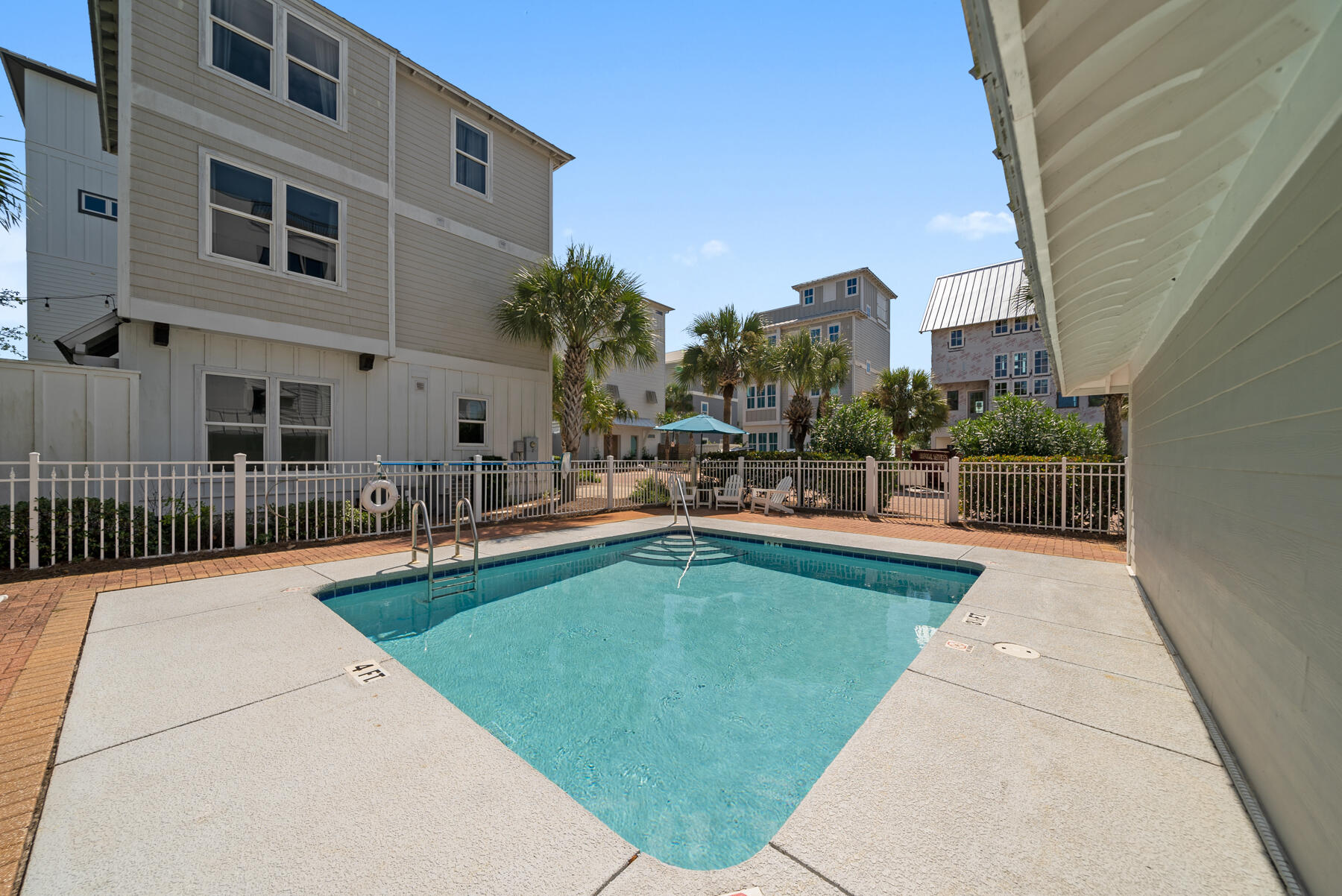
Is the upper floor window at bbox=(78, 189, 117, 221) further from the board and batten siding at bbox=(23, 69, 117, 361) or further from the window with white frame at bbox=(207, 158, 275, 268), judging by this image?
the window with white frame at bbox=(207, 158, 275, 268)

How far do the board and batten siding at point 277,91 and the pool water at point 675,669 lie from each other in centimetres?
843

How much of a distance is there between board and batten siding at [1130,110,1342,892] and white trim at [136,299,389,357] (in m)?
11.3

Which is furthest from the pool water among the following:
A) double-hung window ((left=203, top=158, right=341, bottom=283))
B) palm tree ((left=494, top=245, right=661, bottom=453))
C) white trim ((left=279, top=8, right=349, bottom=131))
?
white trim ((left=279, top=8, right=349, bottom=131))

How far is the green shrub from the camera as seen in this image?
35.3ft

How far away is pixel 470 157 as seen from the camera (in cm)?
1171

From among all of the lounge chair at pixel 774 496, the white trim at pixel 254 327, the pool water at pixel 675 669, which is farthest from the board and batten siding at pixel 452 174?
the pool water at pixel 675 669

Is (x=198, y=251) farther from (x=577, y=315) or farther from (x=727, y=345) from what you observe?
(x=727, y=345)

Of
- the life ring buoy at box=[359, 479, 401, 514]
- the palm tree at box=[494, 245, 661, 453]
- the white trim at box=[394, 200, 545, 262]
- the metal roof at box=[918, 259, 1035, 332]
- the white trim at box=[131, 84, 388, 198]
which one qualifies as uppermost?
the metal roof at box=[918, 259, 1035, 332]

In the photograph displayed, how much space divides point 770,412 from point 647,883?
1157 inches

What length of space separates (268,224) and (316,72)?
120 inches

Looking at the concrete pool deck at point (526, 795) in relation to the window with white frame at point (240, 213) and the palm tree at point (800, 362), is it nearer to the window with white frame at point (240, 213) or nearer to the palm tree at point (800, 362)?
the window with white frame at point (240, 213)

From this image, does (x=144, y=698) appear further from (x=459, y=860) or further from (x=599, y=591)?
(x=599, y=591)

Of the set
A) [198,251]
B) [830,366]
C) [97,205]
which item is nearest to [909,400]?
[830,366]

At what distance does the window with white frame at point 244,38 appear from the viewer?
27.0 feet
